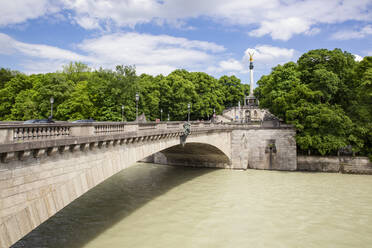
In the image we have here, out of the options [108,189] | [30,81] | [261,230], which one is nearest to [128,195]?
[108,189]

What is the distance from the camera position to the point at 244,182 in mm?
26953

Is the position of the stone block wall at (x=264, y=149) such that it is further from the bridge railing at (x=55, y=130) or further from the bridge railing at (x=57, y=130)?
the bridge railing at (x=55, y=130)

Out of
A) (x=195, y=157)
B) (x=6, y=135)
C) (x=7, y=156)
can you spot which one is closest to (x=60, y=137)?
(x=6, y=135)

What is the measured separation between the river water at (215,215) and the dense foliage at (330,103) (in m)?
5.32

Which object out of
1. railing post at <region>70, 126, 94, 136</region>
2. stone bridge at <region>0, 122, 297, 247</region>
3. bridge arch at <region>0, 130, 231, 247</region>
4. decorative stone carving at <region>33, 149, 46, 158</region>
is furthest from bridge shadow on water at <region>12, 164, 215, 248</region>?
decorative stone carving at <region>33, 149, 46, 158</region>

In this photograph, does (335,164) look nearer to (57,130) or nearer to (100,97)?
(57,130)

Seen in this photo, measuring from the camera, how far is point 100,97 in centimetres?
4469

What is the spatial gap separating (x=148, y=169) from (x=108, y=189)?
34.3ft

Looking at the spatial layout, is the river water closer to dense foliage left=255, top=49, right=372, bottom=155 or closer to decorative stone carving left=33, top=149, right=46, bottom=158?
dense foliage left=255, top=49, right=372, bottom=155

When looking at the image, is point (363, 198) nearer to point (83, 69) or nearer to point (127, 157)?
point (127, 157)

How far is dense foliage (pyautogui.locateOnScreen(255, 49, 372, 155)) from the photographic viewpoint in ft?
101

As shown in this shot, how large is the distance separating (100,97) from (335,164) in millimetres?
34050

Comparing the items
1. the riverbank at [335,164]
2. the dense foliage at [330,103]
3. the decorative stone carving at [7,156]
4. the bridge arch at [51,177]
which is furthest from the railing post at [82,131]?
the riverbank at [335,164]

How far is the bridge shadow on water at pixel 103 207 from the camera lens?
1338cm
